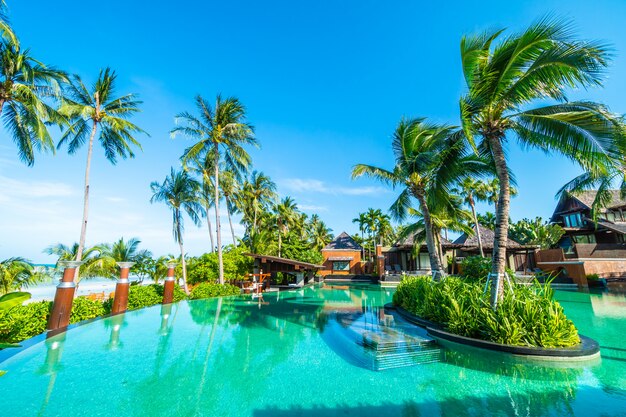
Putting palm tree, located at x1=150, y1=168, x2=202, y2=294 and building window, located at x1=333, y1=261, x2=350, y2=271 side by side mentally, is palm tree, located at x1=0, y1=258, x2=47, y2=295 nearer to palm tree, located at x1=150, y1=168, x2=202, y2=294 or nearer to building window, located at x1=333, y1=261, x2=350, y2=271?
palm tree, located at x1=150, y1=168, x2=202, y2=294

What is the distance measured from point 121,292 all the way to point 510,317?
1279cm

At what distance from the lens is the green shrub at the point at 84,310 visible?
343 inches

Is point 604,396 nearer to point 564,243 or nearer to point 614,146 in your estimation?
point 614,146

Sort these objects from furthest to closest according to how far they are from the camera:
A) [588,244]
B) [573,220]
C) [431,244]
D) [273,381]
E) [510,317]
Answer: [573,220], [588,244], [431,244], [510,317], [273,381]

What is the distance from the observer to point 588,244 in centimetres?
1975

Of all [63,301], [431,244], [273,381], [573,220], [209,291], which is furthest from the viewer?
[573,220]

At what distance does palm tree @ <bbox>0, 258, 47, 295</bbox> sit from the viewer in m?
11.0

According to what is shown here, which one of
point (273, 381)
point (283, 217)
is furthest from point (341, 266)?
point (273, 381)

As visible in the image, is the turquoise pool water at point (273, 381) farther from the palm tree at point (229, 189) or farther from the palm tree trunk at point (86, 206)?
the palm tree at point (229, 189)

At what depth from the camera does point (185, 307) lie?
482 inches

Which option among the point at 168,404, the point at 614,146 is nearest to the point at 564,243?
the point at 614,146

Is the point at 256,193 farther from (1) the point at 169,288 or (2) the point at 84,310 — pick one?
(2) the point at 84,310

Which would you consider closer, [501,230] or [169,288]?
[501,230]

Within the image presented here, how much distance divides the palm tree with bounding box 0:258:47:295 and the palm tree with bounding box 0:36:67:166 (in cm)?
429
